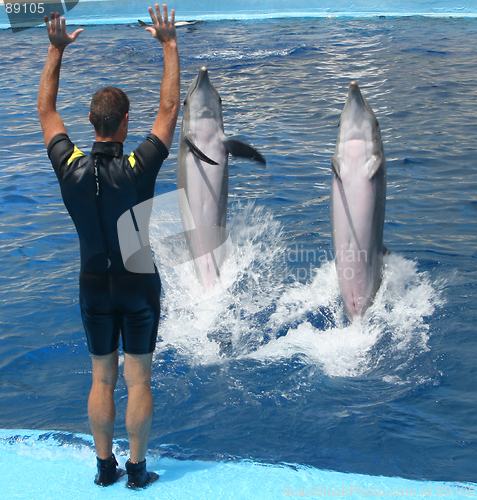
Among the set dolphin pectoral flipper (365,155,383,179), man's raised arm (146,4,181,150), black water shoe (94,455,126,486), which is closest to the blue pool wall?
dolphin pectoral flipper (365,155,383,179)

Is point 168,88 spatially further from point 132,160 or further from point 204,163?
point 204,163

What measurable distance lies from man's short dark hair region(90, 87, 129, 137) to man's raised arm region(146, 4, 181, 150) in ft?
0.61

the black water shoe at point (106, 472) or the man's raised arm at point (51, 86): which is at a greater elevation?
the man's raised arm at point (51, 86)

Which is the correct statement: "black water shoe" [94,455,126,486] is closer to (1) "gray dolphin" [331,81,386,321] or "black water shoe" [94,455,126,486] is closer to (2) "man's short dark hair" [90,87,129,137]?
(2) "man's short dark hair" [90,87,129,137]

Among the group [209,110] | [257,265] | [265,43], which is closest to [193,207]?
[209,110]

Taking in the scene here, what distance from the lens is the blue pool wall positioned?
87.7 feet

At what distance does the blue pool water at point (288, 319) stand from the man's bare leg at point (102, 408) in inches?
A: 22.3

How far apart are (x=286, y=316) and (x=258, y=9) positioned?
87.6 feet

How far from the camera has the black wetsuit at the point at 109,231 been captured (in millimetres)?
2812

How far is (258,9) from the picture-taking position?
28.3 m

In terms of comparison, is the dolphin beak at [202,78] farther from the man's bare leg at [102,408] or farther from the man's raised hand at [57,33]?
the man's bare leg at [102,408]

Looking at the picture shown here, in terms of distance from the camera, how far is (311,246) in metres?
6.20

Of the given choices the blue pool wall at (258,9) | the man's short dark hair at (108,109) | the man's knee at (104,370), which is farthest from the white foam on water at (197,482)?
the blue pool wall at (258,9)

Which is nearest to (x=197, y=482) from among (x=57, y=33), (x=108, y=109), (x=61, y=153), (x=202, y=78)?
(x=61, y=153)
